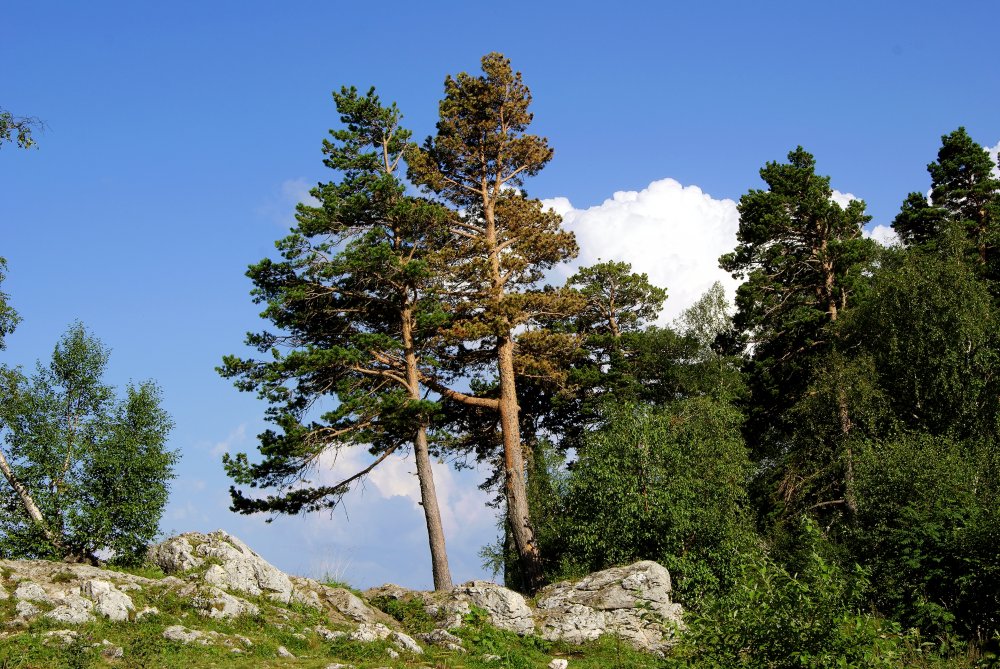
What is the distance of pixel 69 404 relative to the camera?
92.8 feet

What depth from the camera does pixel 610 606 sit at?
2394cm

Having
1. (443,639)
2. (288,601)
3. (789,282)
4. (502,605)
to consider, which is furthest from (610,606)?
(789,282)

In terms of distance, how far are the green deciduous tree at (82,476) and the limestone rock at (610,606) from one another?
37.7ft

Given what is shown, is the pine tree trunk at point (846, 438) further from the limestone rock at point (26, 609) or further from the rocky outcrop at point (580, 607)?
the limestone rock at point (26, 609)

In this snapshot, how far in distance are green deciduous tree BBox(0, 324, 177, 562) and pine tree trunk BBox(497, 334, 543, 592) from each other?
12.2 m

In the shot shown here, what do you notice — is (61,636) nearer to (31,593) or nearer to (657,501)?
(31,593)

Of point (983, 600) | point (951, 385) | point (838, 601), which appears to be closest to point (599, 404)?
point (951, 385)

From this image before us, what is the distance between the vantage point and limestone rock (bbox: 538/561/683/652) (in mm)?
23000

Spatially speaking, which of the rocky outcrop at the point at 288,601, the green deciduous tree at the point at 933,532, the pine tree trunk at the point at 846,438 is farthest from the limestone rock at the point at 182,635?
the pine tree trunk at the point at 846,438

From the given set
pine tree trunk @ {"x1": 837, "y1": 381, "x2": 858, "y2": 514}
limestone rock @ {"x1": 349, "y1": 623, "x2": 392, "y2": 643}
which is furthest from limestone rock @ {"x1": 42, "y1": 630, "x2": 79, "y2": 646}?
pine tree trunk @ {"x1": 837, "y1": 381, "x2": 858, "y2": 514}

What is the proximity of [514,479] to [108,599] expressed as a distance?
1659 centimetres

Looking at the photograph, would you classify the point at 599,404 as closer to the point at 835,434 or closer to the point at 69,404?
the point at 835,434

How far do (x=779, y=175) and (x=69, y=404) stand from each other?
30011 millimetres

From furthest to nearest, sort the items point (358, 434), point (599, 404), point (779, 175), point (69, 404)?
1. point (779, 175)
2. point (599, 404)
3. point (358, 434)
4. point (69, 404)
